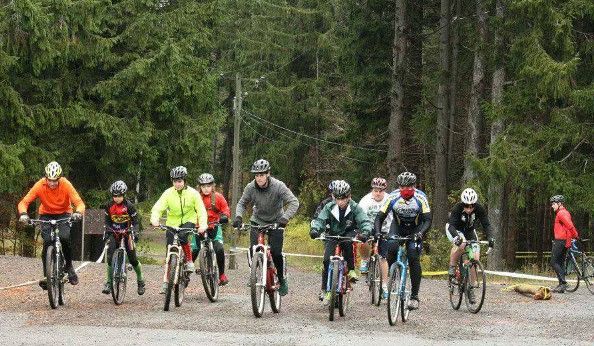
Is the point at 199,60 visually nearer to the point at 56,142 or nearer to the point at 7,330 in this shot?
the point at 56,142

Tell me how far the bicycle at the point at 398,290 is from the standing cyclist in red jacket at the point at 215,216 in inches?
135

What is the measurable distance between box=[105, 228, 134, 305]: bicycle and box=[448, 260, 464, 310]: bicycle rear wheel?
491cm

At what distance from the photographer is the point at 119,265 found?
17359 mm

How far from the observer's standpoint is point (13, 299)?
1803cm

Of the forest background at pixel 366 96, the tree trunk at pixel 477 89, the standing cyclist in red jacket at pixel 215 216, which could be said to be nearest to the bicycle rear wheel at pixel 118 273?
the standing cyclist in red jacket at pixel 215 216

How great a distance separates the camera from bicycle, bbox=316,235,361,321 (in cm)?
1560

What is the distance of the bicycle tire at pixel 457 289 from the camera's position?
17.7m

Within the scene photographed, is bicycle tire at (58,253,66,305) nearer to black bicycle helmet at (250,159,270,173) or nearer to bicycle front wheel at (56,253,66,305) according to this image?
bicycle front wheel at (56,253,66,305)

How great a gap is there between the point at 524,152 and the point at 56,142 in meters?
13.1

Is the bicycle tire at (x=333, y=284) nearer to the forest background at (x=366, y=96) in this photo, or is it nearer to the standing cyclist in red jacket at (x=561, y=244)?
the standing cyclist in red jacket at (x=561, y=244)

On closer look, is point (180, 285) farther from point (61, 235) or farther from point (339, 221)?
point (339, 221)

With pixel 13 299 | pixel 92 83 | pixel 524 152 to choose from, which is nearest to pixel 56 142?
pixel 92 83

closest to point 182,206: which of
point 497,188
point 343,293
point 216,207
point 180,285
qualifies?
point 180,285

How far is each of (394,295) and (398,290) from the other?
0.09 metres
